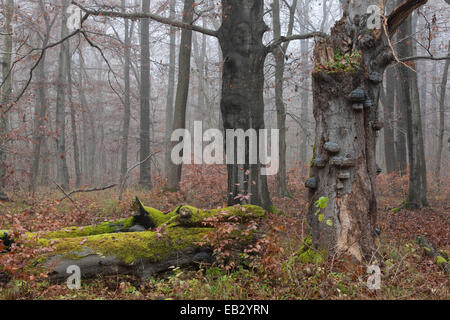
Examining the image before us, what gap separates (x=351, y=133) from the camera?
544 centimetres

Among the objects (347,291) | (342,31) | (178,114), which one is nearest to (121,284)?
(347,291)

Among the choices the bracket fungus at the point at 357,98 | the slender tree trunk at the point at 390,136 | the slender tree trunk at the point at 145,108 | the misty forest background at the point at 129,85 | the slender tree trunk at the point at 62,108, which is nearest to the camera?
the bracket fungus at the point at 357,98

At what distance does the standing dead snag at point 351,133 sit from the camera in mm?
5426

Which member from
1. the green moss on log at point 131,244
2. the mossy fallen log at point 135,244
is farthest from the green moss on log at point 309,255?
the green moss on log at point 131,244

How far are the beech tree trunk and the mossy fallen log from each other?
211 cm

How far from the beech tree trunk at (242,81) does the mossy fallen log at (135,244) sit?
211 cm

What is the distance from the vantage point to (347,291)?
428cm

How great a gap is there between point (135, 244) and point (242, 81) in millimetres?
4843

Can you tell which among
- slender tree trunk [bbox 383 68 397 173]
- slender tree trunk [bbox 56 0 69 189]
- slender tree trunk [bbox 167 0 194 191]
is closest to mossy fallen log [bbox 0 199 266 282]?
slender tree trunk [bbox 167 0 194 191]

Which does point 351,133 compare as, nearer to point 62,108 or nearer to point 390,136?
point 390,136
